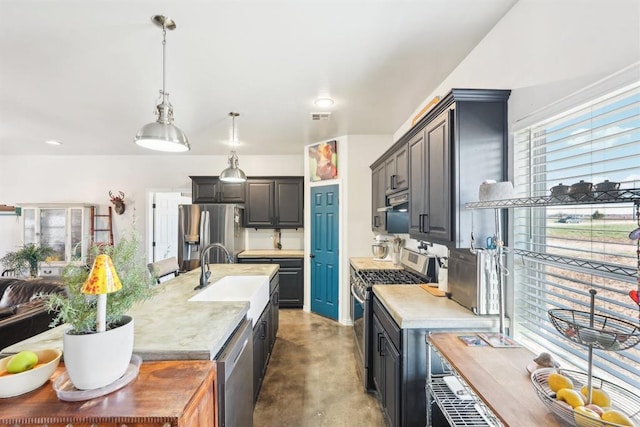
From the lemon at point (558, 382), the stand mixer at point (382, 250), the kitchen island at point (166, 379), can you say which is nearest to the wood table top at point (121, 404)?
the kitchen island at point (166, 379)

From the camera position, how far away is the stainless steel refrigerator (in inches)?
178

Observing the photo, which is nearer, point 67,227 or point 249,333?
point 249,333

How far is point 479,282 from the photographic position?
5.34 ft

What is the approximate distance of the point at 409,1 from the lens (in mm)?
1533

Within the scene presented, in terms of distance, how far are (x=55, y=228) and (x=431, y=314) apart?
6.37 m

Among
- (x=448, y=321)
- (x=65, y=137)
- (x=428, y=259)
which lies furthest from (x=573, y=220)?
(x=65, y=137)

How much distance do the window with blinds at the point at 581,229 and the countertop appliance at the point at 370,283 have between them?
0.96 m

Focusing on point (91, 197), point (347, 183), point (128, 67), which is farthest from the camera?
point (91, 197)

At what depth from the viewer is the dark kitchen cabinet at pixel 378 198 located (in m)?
3.29

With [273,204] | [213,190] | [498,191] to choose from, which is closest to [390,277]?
[498,191]

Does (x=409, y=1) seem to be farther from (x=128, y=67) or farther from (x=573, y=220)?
(x=128, y=67)

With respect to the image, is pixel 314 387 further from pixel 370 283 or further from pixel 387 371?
pixel 370 283

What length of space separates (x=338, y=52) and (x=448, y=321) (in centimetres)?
191

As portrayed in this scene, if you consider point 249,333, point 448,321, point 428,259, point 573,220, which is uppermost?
point 573,220
